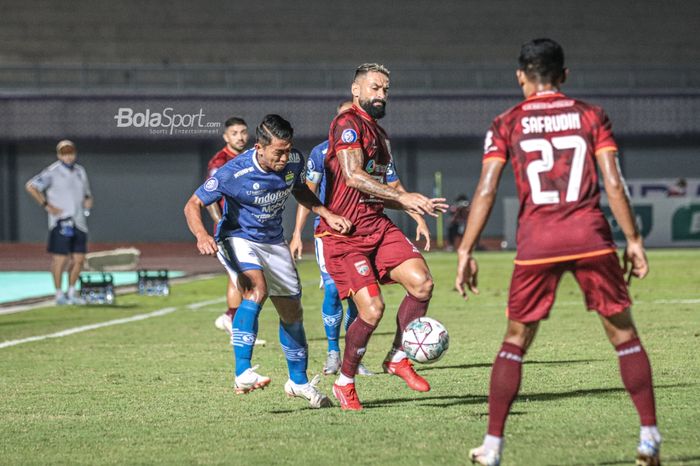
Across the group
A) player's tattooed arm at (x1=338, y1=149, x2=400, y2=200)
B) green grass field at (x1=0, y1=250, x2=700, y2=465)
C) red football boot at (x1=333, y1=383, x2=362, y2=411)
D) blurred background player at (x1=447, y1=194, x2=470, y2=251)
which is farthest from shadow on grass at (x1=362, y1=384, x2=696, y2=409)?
blurred background player at (x1=447, y1=194, x2=470, y2=251)

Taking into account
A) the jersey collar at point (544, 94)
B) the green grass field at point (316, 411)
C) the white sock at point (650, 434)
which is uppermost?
the jersey collar at point (544, 94)

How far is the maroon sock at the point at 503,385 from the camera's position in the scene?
5.18 meters

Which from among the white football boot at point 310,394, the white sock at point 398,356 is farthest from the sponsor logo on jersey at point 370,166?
the white football boot at point 310,394

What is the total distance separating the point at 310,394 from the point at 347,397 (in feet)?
0.95

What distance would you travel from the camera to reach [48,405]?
7.68 metres

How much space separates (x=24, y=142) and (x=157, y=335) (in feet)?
92.8

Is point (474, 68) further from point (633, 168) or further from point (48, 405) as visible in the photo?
point (48, 405)

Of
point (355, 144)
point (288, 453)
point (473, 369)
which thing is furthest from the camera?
point (473, 369)

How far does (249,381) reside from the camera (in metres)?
7.23

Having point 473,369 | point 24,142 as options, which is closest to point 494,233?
point 24,142

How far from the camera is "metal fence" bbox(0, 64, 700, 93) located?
3859 cm

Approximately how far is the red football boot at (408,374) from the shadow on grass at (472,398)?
0.26m

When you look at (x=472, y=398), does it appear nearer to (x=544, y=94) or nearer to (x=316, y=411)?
(x=316, y=411)

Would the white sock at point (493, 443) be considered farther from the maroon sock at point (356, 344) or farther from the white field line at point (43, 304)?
the white field line at point (43, 304)
